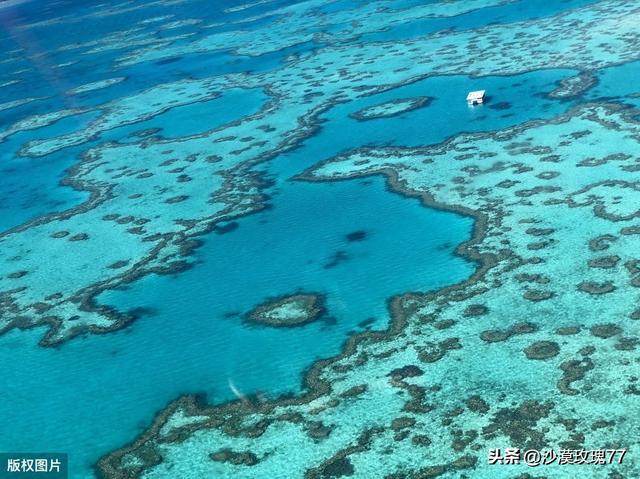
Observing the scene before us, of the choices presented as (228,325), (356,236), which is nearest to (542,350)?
(228,325)

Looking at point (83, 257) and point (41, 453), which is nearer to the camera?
point (41, 453)

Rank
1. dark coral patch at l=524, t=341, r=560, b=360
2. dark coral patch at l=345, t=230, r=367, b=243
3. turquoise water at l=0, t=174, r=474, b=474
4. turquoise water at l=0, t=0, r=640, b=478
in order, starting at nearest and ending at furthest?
1. dark coral patch at l=524, t=341, r=560, b=360
2. turquoise water at l=0, t=174, r=474, b=474
3. turquoise water at l=0, t=0, r=640, b=478
4. dark coral patch at l=345, t=230, r=367, b=243

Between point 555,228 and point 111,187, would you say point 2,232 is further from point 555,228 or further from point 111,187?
point 555,228

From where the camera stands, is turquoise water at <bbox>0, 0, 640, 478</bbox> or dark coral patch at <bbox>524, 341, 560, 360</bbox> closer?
dark coral patch at <bbox>524, 341, 560, 360</bbox>

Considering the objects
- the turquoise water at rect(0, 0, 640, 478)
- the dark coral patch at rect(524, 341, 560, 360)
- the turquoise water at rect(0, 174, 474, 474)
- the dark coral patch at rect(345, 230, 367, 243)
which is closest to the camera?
the dark coral patch at rect(524, 341, 560, 360)

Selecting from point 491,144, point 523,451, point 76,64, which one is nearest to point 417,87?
point 491,144

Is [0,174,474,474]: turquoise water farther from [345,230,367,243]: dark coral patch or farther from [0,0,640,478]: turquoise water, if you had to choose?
[345,230,367,243]: dark coral patch

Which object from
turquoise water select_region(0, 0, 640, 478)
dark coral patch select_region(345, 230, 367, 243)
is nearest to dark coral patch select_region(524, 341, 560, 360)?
turquoise water select_region(0, 0, 640, 478)

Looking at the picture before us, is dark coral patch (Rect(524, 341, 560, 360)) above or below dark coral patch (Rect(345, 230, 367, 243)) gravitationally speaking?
below
